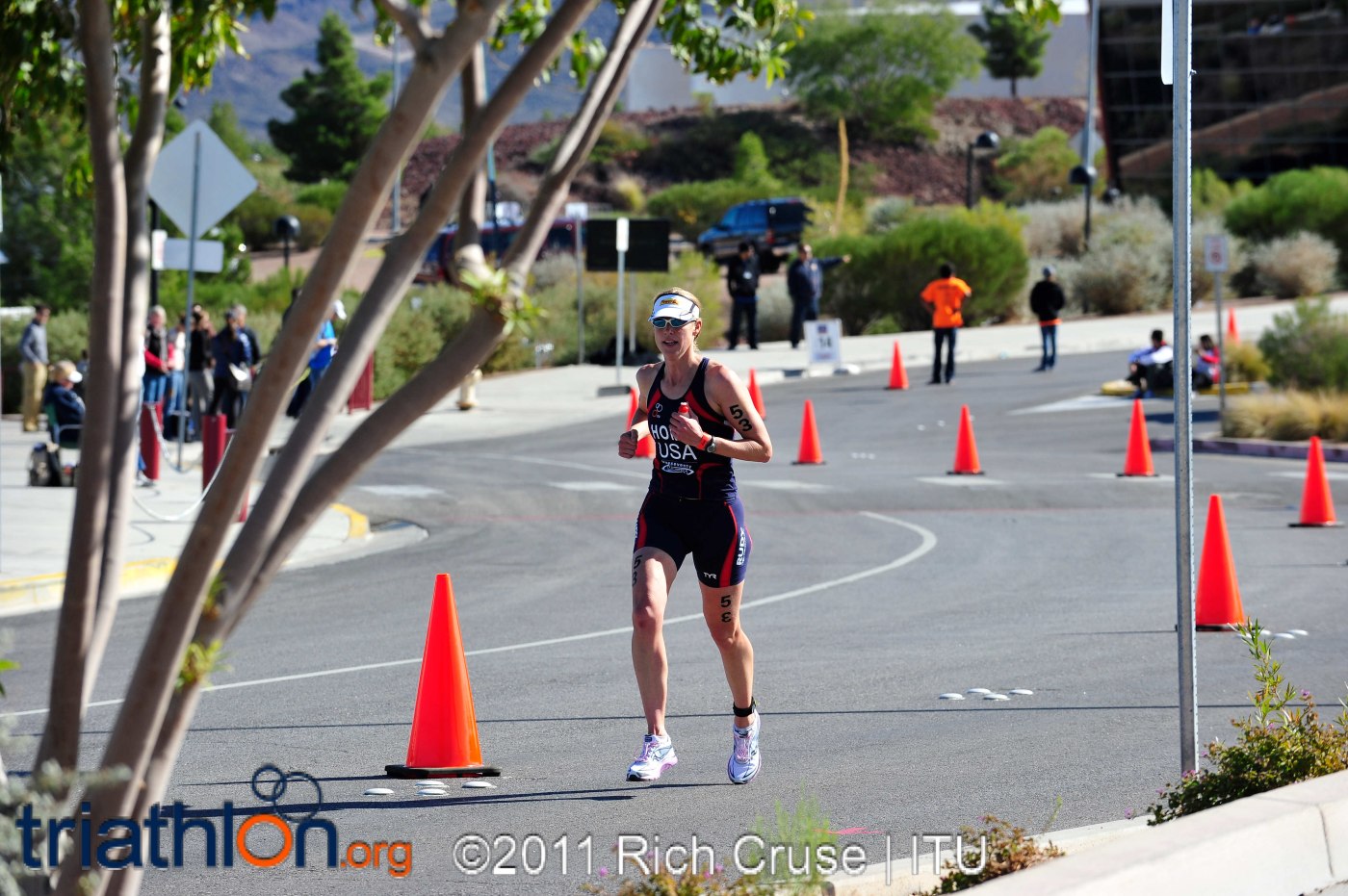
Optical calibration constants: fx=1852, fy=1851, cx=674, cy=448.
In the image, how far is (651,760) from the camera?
23.5ft

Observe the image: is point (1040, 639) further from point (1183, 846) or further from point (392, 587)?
point (1183, 846)

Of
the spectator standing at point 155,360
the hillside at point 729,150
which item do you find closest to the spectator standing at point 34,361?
the spectator standing at point 155,360

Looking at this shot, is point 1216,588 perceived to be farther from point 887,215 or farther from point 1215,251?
point 887,215

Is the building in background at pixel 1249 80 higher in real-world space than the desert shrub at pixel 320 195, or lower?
higher

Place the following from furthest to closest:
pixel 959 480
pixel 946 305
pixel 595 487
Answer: pixel 946 305 → pixel 959 480 → pixel 595 487

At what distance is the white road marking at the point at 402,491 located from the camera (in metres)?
19.2

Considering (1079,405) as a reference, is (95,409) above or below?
above

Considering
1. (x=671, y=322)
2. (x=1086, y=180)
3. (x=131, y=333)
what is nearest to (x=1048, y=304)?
(x=1086, y=180)

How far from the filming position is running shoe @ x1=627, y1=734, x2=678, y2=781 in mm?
7160

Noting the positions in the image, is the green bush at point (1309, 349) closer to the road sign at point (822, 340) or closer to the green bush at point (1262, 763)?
the road sign at point (822, 340)

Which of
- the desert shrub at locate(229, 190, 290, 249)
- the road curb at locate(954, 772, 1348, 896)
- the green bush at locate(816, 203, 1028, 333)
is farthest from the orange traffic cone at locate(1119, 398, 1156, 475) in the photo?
the desert shrub at locate(229, 190, 290, 249)

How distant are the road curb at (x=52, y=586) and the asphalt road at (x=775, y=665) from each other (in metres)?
0.58

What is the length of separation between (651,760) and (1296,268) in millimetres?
39140

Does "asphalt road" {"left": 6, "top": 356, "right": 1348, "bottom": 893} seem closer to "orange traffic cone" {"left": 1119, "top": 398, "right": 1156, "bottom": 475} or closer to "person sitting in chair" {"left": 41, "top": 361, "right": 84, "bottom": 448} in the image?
"orange traffic cone" {"left": 1119, "top": 398, "right": 1156, "bottom": 475}
